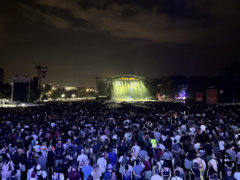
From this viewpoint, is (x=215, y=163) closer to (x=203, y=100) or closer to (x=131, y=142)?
(x=131, y=142)

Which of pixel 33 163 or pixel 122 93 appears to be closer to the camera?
pixel 33 163

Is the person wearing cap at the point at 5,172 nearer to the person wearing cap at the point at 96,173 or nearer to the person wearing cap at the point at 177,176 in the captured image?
the person wearing cap at the point at 96,173


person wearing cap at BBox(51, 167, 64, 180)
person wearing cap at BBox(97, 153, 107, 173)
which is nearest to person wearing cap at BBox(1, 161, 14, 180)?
person wearing cap at BBox(51, 167, 64, 180)

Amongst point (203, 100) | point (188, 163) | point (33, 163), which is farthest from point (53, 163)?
point (203, 100)

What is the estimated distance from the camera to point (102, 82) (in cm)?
6594

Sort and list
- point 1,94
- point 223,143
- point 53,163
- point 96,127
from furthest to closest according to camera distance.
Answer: point 1,94, point 96,127, point 223,143, point 53,163

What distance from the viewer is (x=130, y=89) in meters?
67.1

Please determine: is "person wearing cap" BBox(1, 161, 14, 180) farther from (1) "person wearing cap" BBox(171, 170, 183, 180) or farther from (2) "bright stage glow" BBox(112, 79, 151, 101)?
(2) "bright stage glow" BBox(112, 79, 151, 101)

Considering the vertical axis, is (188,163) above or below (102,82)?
below

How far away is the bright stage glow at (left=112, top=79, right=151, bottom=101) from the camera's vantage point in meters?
65.7

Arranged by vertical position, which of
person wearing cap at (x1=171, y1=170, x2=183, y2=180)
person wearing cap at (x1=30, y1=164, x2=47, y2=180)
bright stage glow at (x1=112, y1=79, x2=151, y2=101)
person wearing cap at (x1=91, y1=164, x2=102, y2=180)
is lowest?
person wearing cap at (x1=91, y1=164, x2=102, y2=180)

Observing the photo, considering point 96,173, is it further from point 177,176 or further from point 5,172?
point 5,172

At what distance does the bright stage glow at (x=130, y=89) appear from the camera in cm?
6574

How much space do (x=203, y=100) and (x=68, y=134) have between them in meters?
31.9
